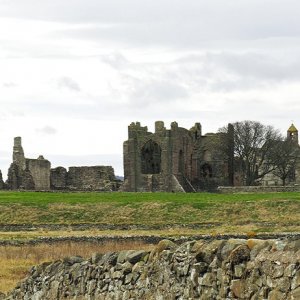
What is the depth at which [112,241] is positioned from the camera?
40.6 meters

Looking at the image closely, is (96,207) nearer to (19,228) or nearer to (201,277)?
(19,228)

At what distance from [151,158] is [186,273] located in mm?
105900

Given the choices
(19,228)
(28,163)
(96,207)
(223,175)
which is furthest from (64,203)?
(223,175)

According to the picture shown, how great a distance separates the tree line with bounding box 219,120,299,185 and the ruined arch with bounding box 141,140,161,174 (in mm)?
10765

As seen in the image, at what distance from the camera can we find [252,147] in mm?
122312

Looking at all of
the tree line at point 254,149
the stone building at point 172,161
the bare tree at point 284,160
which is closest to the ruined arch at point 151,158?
the stone building at point 172,161

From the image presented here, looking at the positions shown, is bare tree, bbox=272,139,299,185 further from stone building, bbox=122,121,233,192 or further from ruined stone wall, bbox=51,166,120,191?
ruined stone wall, bbox=51,166,120,191

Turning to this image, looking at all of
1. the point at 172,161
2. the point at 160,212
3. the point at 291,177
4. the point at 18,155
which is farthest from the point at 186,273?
the point at 291,177

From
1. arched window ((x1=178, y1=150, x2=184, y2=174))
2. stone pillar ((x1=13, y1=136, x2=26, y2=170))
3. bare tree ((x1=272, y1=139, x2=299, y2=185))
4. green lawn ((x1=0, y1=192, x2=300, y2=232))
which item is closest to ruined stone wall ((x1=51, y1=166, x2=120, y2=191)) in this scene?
stone pillar ((x1=13, y1=136, x2=26, y2=170))

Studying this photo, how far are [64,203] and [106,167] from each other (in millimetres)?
55147

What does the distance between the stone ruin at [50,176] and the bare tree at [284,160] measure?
72.0ft

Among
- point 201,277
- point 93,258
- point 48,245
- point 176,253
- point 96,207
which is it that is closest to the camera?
point 201,277

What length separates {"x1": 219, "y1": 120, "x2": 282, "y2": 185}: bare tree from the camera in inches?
4766

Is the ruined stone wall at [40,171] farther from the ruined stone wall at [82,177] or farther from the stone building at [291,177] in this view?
the stone building at [291,177]
